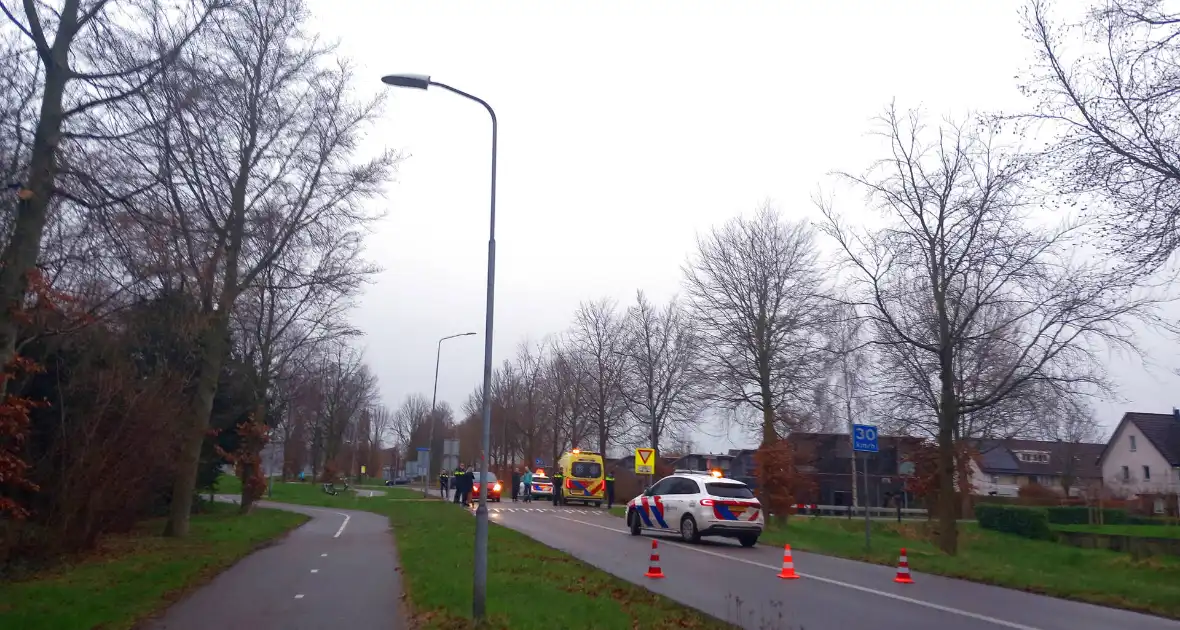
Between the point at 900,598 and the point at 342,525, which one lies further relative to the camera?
the point at 342,525

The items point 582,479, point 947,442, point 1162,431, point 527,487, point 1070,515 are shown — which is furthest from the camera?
point 1162,431

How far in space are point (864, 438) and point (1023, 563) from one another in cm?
995

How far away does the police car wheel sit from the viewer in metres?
22.8

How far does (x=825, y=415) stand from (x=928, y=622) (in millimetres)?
26036

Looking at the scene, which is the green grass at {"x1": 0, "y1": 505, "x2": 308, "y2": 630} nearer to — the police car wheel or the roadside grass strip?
the roadside grass strip

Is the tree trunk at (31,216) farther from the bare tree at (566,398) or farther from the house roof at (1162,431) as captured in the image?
the house roof at (1162,431)

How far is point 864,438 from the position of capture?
21203 mm

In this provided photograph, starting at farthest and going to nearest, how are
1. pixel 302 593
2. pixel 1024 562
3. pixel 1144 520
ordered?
pixel 1144 520, pixel 1024 562, pixel 302 593

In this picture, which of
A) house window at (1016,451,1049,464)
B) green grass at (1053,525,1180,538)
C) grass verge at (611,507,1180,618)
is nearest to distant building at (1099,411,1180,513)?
house window at (1016,451,1049,464)

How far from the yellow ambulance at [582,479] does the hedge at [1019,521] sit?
1754cm

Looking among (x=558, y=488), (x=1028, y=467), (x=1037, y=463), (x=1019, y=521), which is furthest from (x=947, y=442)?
(x=1037, y=463)

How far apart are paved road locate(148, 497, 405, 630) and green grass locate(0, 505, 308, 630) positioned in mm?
399

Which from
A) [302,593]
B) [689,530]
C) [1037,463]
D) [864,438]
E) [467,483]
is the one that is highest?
[1037,463]

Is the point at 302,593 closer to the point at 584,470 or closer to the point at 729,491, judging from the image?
the point at 729,491
